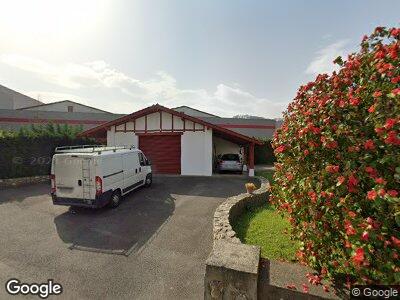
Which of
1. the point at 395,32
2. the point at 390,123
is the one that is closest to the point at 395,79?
the point at 390,123

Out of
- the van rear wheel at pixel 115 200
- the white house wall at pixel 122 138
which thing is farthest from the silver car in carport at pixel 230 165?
the van rear wheel at pixel 115 200

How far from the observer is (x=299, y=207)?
139 inches

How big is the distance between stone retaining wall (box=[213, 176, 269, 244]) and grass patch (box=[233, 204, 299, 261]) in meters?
0.33

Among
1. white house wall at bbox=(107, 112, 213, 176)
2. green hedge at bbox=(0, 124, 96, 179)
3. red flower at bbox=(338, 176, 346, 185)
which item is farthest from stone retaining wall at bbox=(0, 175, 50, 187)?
red flower at bbox=(338, 176, 346, 185)

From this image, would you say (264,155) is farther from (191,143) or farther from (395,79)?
(395,79)

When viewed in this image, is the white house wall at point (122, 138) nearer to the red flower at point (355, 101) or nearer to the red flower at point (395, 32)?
the red flower at point (355, 101)

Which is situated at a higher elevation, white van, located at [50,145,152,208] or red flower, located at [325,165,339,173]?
red flower, located at [325,165,339,173]

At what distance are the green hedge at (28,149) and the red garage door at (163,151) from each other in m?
5.48

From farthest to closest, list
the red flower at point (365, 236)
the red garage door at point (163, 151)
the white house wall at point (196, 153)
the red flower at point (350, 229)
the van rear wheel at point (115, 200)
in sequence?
the red garage door at point (163, 151), the white house wall at point (196, 153), the van rear wheel at point (115, 200), the red flower at point (350, 229), the red flower at point (365, 236)

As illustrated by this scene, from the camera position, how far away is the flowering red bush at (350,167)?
250 centimetres

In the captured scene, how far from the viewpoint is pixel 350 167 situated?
9.29 feet

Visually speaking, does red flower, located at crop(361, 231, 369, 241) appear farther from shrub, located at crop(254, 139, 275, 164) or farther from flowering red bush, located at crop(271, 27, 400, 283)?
shrub, located at crop(254, 139, 275, 164)

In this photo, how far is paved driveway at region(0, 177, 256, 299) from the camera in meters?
4.83

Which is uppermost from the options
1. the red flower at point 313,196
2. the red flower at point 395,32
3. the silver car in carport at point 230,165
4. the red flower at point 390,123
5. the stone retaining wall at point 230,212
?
the red flower at point 395,32
